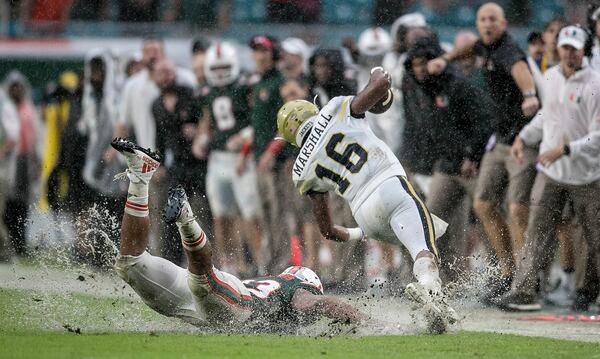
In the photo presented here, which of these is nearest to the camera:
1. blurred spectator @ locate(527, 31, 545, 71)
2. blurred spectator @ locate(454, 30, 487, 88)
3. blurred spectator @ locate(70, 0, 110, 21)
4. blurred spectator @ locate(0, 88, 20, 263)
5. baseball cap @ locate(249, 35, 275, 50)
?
blurred spectator @ locate(454, 30, 487, 88)

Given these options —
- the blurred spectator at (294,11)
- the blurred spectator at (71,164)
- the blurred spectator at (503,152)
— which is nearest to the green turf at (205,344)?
the blurred spectator at (503,152)

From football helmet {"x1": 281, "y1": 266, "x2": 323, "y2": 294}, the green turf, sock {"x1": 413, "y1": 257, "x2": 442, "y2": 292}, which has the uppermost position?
sock {"x1": 413, "y1": 257, "x2": 442, "y2": 292}

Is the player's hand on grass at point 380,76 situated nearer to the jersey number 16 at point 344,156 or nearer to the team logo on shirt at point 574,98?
the jersey number 16 at point 344,156

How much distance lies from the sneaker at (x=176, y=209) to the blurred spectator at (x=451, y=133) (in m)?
3.87

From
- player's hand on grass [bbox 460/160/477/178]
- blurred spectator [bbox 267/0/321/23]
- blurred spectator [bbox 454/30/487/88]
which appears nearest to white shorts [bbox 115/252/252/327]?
player's hand on grass [bbox 460/160/477/178]

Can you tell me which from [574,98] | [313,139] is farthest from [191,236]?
[574,98]

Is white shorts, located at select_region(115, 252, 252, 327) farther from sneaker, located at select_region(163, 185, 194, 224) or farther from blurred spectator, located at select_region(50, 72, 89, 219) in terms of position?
blurred spectator, located at select_region(50, 72, 89, 219)

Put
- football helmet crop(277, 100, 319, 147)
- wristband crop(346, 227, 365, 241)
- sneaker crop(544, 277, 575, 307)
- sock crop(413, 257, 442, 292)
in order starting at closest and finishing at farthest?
sock crop(413, 257, 442, 292)
football helmet crop(277, 100, 319, 147)
wristband crop(346, 227, 365, 241)
sneaker crop(544, 277, 575, 307)

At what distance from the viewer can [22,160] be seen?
17000mm

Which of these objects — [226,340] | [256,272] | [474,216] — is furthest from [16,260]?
[226,340]

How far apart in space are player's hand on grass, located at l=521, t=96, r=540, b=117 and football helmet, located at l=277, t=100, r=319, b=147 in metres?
2.55

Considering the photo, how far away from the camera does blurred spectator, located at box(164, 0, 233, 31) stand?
18.6 metres

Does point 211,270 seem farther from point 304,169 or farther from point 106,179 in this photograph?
point 106,179

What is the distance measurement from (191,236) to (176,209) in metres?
0.22
